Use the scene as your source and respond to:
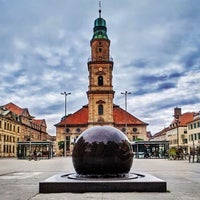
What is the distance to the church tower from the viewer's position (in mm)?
76500

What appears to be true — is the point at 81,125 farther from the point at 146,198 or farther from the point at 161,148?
the point at 146,198

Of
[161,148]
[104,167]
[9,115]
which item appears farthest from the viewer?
[9,115]

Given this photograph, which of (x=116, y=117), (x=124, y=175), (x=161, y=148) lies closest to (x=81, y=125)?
(x=116, y=117)

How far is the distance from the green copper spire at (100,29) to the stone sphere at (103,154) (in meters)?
70.4

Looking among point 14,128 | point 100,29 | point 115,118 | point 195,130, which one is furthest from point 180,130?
point 14,128

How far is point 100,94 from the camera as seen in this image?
3012 inches

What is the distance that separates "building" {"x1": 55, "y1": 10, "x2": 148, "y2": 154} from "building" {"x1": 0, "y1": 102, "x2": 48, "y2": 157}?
394 inches

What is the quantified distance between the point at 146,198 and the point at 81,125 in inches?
3017

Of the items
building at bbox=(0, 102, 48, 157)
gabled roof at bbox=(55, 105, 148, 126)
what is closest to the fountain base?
building at bbox=(0, 102, 48, 157)

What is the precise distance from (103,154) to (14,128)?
72.1 m

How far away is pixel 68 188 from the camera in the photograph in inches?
361

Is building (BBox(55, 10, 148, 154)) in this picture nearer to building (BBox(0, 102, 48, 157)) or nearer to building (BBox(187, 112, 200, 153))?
building (BBox(0, 102, 48, 157))

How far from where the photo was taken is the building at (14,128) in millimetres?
70550

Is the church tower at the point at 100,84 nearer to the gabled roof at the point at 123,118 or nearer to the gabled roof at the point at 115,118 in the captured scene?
the gabled roof at the point at 115,118
